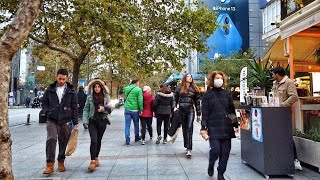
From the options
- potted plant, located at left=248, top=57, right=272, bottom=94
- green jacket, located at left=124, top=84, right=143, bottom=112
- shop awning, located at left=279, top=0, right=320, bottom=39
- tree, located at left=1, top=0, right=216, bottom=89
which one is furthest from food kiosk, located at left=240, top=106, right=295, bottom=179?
tree, located at left=1, top=0, right=216, bottom=89

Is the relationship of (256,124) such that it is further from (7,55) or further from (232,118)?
(7,55)

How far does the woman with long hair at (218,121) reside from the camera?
5.41 m

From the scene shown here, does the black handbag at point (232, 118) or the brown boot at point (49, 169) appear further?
the brown boot at point (49, 169)

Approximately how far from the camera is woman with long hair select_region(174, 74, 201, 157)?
773 centimetres

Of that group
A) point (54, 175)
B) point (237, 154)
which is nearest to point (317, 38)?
point (237, 154)

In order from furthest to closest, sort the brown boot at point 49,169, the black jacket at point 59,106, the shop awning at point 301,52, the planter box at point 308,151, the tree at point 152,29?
the tree at point 152,29
the shop awning at point 301,52
the black jacket at point 59,106
the brown boot at point 49,169
the planter box at point 308,151

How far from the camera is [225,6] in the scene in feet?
185

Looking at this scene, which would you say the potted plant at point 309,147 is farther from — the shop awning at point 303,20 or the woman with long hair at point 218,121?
the shop awning at point 303,20

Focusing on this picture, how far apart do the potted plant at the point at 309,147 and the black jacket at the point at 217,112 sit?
61.8 inches

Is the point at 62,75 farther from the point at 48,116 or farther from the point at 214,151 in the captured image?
the point at 214,151

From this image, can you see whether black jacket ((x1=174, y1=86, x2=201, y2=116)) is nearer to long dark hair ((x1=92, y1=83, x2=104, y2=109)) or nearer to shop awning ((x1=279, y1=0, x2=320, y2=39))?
long dark hair ((x1=92, y1=83, x2=104, y2=109))

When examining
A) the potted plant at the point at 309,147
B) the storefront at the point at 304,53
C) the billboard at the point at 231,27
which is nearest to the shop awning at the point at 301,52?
the storefront at the point at 304,53

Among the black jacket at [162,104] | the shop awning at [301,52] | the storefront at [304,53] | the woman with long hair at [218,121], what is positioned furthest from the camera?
the black jacket at [162,104]

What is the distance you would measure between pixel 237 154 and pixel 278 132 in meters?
2.49
